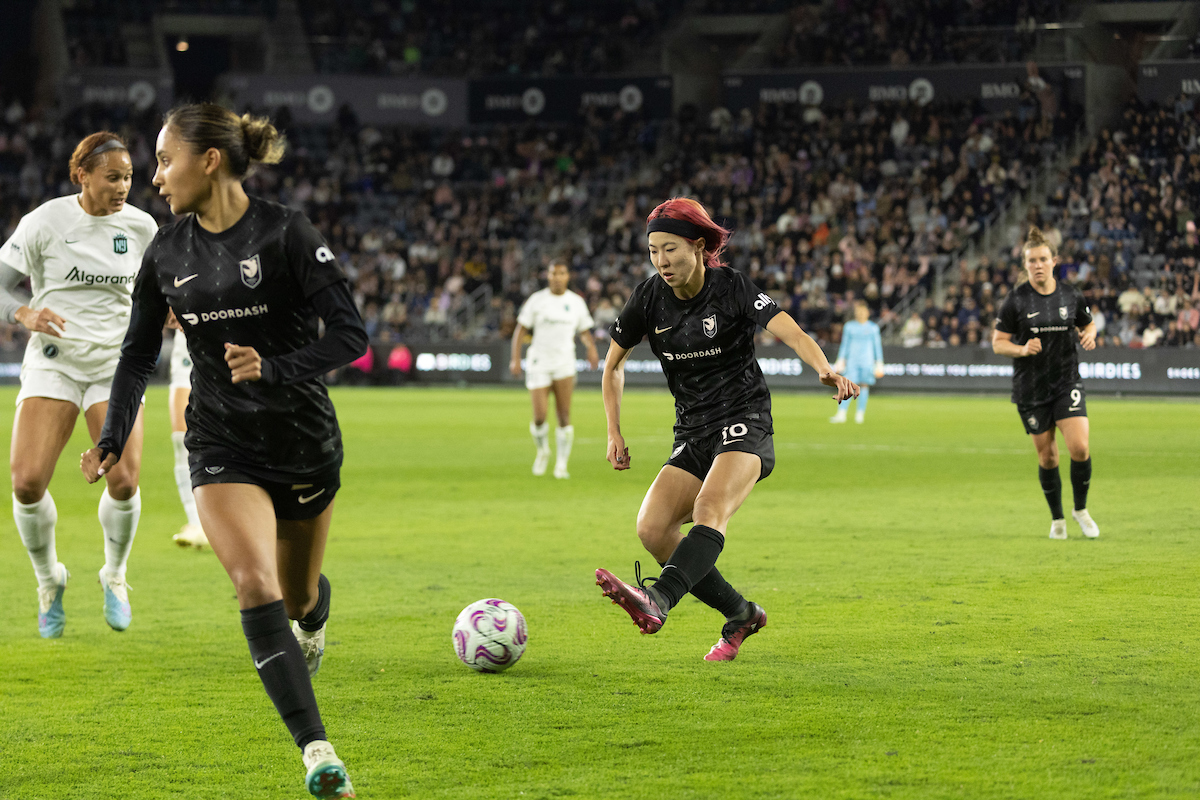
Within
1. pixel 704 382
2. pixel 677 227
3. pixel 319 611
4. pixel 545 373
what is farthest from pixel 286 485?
pixel 545 373

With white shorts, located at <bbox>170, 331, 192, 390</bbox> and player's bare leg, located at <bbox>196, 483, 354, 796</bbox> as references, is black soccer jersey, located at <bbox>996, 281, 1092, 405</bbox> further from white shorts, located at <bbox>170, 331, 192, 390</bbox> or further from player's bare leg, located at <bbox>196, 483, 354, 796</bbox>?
player's bare leg, located at <bbox>196, 483, 354, 796</bbox>

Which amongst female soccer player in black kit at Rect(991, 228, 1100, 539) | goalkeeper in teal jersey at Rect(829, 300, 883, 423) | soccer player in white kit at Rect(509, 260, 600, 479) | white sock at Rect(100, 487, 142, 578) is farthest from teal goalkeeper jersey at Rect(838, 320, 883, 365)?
white sock at Rect(100, 487, 142, 578)

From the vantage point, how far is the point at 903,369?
110 ft

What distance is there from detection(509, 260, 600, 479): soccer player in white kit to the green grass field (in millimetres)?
2500

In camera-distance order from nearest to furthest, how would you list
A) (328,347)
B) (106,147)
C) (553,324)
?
(328,347), (106,147), (553,324)

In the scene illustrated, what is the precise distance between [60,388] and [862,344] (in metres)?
20.7

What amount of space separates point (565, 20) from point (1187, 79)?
20343 mm

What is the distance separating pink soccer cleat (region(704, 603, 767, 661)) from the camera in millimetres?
6750

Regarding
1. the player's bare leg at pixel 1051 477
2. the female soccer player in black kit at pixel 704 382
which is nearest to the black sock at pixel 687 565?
the female soccer player in black kit at pixel 704 382

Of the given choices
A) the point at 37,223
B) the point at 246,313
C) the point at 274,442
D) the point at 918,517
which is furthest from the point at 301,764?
the point at 918,517

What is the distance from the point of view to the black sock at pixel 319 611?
5805 millimetres

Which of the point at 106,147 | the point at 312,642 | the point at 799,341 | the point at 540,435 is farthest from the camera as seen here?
the point at 540,435

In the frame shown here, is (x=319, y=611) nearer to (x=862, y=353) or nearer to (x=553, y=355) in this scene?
(x=553, y=355)

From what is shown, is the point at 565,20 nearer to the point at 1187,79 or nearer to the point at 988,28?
the point at 988,28
